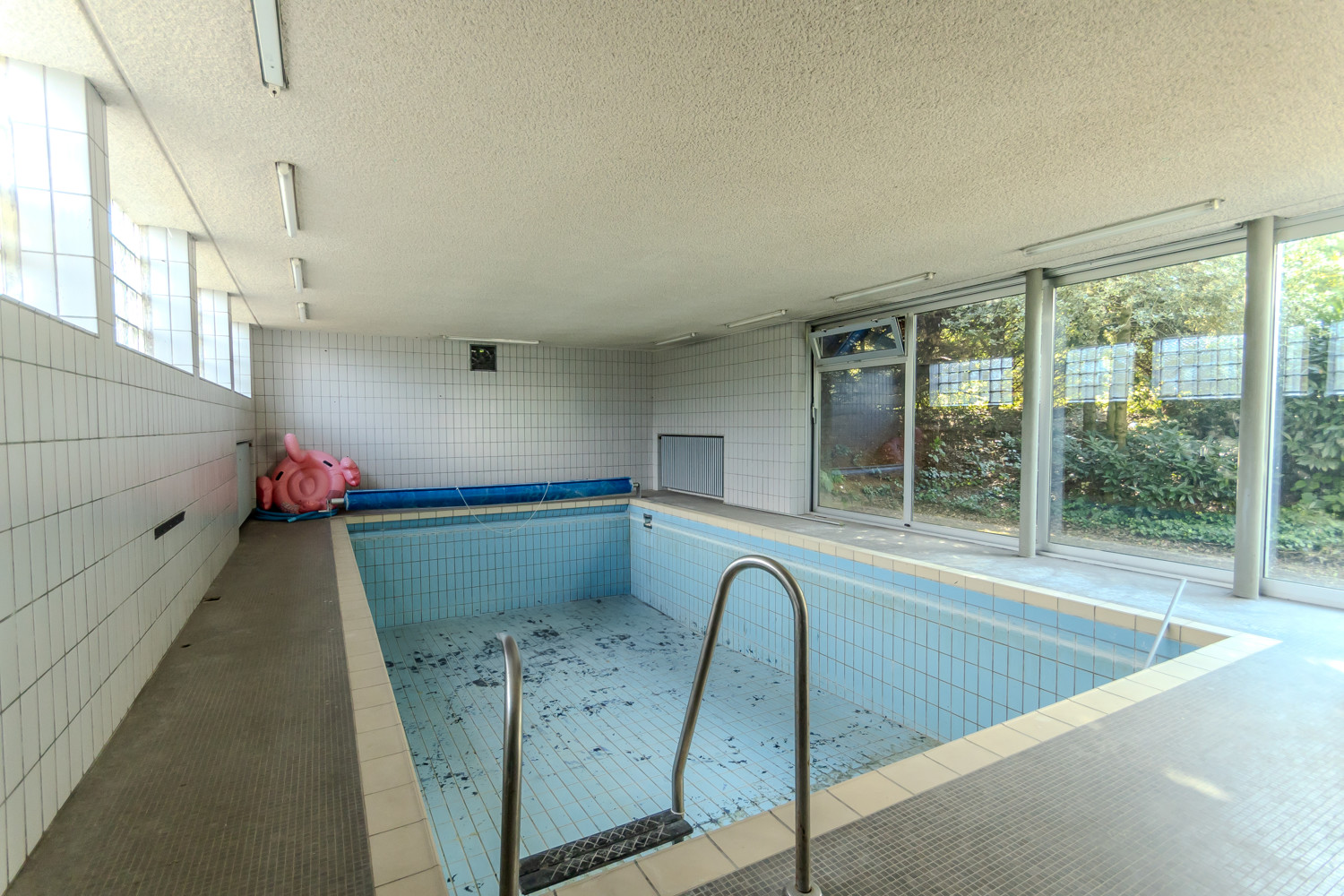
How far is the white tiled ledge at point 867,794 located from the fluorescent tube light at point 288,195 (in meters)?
2.52

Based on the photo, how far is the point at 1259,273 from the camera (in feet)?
9.57

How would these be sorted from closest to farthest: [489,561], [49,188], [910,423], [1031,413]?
[49,188], [1031,413], [910,423], [489,561]

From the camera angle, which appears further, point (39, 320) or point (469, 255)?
point (469, 255)

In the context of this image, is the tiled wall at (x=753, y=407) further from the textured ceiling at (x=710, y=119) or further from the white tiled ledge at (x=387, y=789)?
the white tiled ledge at (x=387, y=789)

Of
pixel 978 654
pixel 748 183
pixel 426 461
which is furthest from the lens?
pixel 426 461

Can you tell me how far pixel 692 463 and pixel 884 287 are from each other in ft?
12.0

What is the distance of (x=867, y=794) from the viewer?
4.98 feet

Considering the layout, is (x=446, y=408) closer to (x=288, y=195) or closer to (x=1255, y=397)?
(x=288, y=195)

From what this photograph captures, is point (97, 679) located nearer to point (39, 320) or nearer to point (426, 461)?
point (39, 320)

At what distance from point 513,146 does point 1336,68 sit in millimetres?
2375

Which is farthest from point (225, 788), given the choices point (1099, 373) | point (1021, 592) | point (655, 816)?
point (1099, 373)

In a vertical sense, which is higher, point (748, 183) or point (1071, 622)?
point (748, 183)

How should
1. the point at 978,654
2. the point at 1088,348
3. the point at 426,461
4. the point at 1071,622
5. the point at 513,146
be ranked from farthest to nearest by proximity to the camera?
the point at 426,461 < the point at 1088,348 < the point at 978,654 < the point at 1071,622 < the point at 513,146

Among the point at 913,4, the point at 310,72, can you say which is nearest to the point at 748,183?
the point at 913,4
